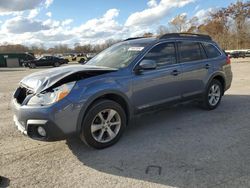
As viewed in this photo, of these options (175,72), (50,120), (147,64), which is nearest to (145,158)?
(50,120)

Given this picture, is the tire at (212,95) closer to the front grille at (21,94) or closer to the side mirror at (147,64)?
the side mirror at (147,64)

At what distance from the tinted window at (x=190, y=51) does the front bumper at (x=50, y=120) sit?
2.74 m

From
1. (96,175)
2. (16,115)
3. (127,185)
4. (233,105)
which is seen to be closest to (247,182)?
(127,185)

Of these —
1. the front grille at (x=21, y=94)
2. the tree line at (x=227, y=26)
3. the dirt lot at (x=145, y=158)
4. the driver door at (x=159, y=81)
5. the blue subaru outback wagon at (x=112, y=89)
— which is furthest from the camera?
the tree line at (x=227, y=26)

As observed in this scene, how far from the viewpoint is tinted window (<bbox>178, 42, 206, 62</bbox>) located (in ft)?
18.3

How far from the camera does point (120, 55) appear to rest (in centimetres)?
514

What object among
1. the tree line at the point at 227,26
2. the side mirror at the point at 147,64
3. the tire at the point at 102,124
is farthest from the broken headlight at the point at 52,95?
the tree line at the point at 227,26

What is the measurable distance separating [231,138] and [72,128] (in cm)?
263

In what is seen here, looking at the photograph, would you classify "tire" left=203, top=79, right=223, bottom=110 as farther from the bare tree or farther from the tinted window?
the bare tree

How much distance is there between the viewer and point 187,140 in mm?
4547

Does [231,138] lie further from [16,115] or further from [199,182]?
[16,115]

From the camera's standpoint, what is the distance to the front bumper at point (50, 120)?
372 centimetres

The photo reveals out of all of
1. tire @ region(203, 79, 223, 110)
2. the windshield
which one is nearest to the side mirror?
the windshield

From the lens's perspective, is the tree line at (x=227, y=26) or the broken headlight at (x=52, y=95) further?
the tree line at (x=227, y=26)
